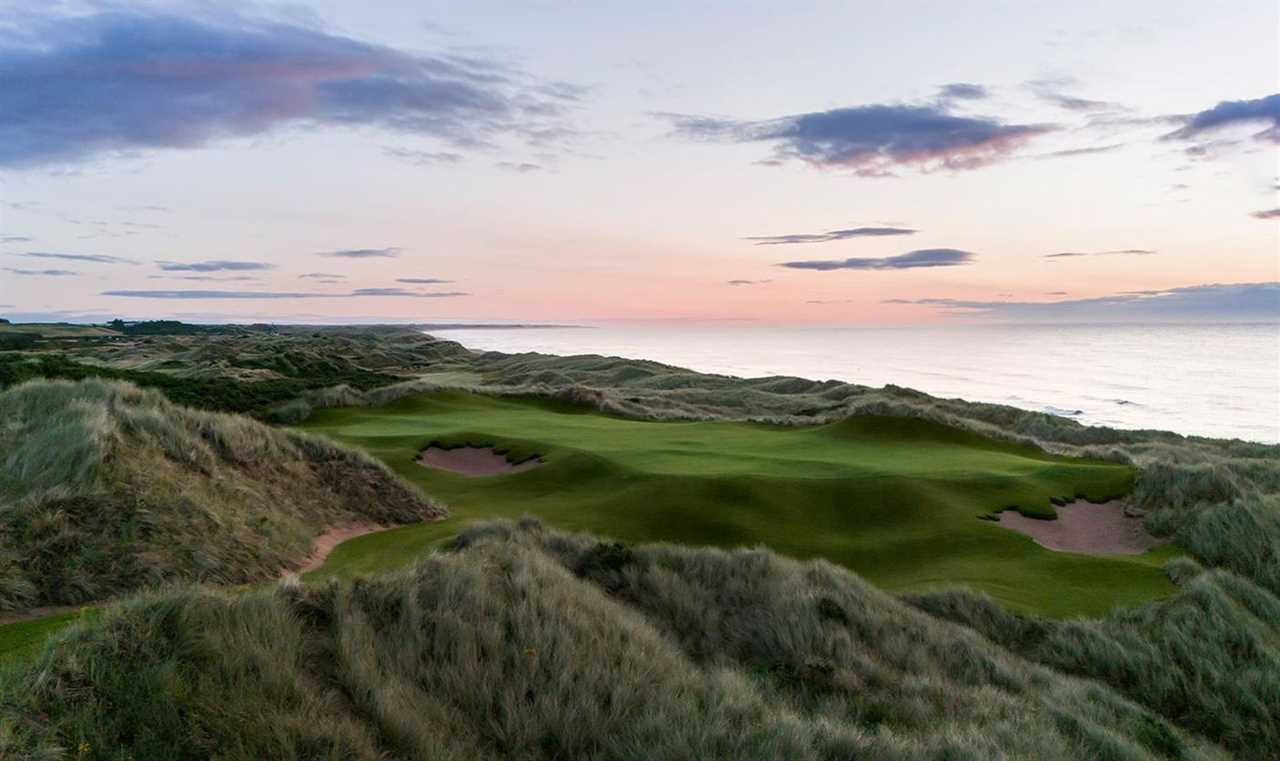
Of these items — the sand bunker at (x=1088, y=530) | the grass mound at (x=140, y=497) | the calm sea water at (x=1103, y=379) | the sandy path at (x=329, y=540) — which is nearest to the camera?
the grass mound at (x=140, y=497)

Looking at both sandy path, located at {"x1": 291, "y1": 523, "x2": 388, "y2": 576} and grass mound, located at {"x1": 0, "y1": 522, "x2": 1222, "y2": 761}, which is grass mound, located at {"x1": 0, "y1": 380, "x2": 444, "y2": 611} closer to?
sandy path, located at {"x1": 291, "y1": 523, "x2": 388, "y2": 576}

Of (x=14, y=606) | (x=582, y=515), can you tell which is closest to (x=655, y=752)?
(x=14, y=606)

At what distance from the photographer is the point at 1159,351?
16038 cm

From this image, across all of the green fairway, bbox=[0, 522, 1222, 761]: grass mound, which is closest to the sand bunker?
the green fairway

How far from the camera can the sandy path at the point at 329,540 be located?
1209 centimetres

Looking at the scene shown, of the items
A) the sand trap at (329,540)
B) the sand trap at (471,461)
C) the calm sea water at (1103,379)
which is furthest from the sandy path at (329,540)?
the calm sea water at (1103,379)

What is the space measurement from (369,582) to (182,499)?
5.57 metres

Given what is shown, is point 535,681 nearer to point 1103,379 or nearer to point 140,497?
point 140,497

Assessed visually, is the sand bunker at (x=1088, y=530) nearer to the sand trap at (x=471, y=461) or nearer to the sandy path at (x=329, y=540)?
the sand trap at (x=471, y=461)

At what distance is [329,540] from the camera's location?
45.6 ft

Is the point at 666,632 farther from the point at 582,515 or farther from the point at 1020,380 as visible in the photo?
the point at 1020,380

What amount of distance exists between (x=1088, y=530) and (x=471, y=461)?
56.9ft

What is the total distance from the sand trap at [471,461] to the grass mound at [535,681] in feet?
40.3

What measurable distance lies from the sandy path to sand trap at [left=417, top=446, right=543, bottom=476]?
22.6 ft
